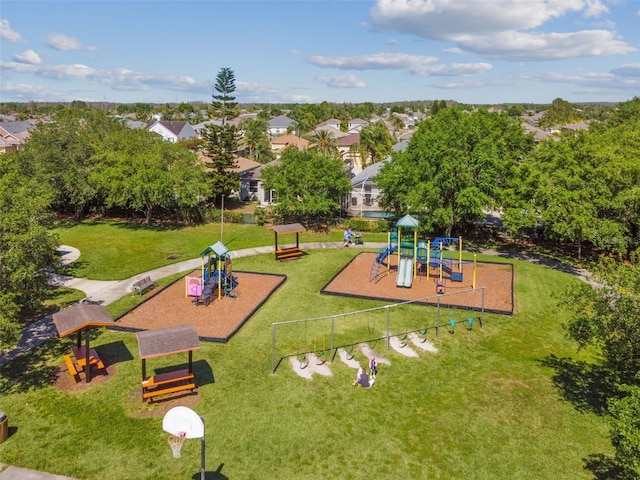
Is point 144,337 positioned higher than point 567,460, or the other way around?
point 144,337

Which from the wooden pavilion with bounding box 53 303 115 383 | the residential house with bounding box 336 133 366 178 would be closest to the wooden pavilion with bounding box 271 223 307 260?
the wooden pavilion with bounding box 53 303 115 383

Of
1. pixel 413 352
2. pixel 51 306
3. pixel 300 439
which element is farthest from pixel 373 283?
pixel 51 306

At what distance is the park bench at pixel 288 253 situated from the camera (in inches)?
1224

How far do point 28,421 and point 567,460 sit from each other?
15.7 m

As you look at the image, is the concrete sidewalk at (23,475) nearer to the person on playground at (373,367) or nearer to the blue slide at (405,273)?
the person on playground at (373,367)

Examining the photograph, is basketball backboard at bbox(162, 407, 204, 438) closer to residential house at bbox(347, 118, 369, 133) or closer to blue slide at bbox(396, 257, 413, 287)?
blue slide at bbox(396, 257, 413, 287)

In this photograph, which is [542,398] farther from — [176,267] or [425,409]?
[176,267]

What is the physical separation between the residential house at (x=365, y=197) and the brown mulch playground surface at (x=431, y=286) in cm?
1590

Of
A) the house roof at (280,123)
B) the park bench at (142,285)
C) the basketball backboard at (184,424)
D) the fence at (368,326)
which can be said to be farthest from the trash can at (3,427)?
the house roof at (280,123)

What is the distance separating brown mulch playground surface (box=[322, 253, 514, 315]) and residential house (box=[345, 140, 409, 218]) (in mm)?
15904

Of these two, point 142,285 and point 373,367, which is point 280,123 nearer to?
point 142,285

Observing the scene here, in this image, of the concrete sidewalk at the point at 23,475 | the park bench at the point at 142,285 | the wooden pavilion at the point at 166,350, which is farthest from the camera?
the park bench at the point at 142,285

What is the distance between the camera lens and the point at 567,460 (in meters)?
12.6

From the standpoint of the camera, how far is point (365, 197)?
1914 inches
